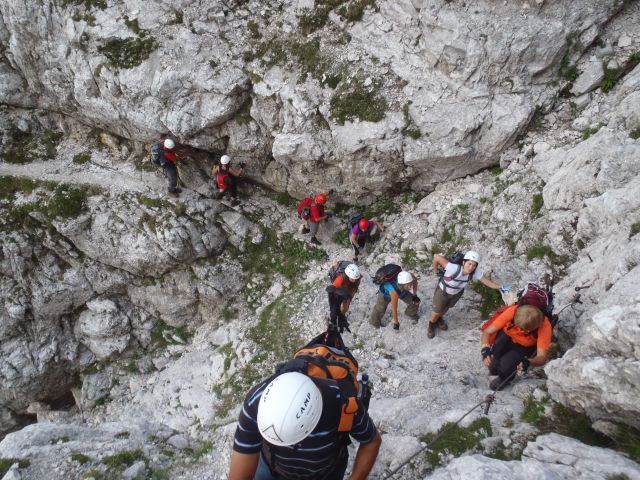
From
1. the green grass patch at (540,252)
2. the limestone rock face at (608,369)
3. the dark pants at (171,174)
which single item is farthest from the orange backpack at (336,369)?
the dark pants at (171,174)

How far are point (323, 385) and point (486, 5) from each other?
47.0ft

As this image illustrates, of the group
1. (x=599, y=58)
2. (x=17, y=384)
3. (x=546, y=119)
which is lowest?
(x=17, y=384)

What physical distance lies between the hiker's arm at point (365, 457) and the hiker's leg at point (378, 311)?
6.82 m

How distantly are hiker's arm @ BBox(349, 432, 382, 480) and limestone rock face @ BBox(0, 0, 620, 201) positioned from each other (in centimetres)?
1162

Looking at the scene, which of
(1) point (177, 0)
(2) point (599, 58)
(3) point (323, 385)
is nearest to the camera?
(3) point (323, 385)

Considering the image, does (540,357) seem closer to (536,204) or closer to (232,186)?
(536,204)

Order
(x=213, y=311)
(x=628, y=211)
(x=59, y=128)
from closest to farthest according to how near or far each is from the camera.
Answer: (x=628, y=211) → (x=213, y=311) → (x=59, y=128)

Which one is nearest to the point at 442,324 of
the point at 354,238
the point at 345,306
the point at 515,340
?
the point at 345,306

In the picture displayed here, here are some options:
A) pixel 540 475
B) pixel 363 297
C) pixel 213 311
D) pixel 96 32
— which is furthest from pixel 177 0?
pixel 540 475

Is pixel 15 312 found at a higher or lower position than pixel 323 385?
lower

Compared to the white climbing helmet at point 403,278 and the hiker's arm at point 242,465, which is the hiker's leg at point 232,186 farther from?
the hiker's arm at point 242,465

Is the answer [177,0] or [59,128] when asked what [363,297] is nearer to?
[177,0]

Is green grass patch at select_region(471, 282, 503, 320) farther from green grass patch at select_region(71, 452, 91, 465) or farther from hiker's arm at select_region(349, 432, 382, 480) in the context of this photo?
green grass patch at select_region(71, 452, 91, 465)

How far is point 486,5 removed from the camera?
13055 millimetres
